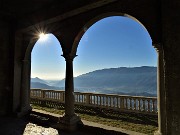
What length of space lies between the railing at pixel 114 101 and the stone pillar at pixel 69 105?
3427 mm

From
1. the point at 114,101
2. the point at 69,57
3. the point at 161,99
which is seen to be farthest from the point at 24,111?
the point at 161,99

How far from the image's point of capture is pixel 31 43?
7.77 meters

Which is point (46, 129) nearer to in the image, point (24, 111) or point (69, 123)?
point (69, 123)

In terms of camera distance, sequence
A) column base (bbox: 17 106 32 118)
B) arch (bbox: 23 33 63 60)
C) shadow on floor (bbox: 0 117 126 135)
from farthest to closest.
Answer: arch (bbox: 23 33 63 60), column base (bbox: 17 106 32 118), shadow on floor (bbox: 0 117 126 135)

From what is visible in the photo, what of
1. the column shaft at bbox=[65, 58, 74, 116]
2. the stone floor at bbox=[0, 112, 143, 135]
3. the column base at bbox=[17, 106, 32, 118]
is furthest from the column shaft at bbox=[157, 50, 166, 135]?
the column base at bbox=[17, 106, 32, 118]

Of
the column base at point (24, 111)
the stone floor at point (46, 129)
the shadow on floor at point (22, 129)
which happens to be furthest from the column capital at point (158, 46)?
the column base at point (24, 111)

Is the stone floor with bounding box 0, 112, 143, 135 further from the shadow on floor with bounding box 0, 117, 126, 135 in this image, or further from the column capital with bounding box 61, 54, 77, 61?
the column capital with bounding box 61, 54, 77, 61

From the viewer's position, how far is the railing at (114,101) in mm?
8047

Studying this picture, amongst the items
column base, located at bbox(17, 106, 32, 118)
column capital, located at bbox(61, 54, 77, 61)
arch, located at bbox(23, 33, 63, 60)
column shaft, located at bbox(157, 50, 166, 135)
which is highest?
arch, located at bbox(23, 33, 63, 60)

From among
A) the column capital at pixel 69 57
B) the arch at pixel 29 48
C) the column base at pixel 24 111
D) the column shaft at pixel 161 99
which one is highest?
the arch at pixel 29 48

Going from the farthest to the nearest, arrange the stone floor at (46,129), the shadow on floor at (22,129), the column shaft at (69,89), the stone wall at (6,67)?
the stone wall at (6,67) → the column shaft at (69,89) → the shadow on floor at (22,129) → the stone floor at (46,129)

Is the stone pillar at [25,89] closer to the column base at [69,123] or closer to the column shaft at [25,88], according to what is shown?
the column shaft at [25,88]

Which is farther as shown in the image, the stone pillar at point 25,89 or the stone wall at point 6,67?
the stone pillar at point 25,89

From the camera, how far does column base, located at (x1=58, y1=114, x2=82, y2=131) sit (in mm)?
5645
